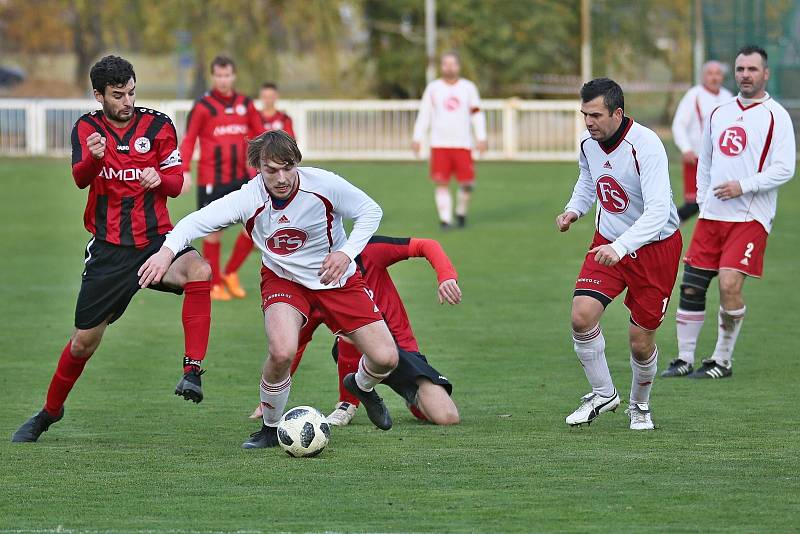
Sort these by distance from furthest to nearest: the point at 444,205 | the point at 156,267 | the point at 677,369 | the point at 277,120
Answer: the point at 444,205 → the point at 277,120 → the point at 677,369 → the point at 156,267

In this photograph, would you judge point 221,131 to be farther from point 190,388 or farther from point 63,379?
point 190,388

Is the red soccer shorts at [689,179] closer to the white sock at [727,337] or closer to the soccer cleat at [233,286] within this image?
the soccer cleat at [233,286]

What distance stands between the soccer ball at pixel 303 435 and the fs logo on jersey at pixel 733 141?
12.9ft

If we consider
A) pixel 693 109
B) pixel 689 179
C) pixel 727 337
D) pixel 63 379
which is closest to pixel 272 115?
pixel 693 109

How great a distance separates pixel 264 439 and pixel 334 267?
1065 millimetres

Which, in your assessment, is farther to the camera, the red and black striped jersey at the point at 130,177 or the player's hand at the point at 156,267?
the red and black striped jersey at the point at 130,177

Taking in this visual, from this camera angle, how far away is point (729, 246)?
376 inches

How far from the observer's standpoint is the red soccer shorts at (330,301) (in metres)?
7.29

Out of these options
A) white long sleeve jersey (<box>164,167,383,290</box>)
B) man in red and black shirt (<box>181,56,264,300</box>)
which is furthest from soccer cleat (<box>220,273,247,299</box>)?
white long sleeve jersey (<box>164,167,383,290</box>)

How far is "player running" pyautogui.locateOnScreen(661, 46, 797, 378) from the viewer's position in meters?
9.42

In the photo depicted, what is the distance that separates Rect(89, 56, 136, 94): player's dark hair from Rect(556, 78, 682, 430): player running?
→ 237cm

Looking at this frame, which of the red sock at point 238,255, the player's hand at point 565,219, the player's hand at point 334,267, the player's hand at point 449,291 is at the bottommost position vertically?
the red sock at point 238,255

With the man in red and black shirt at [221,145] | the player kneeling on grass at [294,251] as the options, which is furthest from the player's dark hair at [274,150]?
the man in red and black shirt at [221,145]

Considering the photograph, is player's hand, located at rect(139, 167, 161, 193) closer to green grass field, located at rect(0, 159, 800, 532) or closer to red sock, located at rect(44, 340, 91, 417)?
red sock, located at rect(44, 340, 91, 417)
